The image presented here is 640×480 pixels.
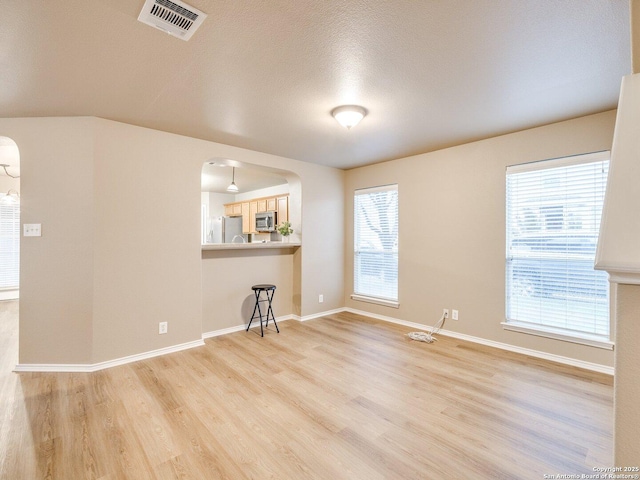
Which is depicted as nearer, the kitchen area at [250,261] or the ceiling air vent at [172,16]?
the ceiling air vent at [172,16]

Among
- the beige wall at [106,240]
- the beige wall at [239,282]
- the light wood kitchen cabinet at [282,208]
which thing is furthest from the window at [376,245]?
the beige wall at [106,240]

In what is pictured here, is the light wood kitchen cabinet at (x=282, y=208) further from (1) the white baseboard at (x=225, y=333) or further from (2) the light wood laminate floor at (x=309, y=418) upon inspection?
(2) the light wood laminate floor at (x=309, y=418)

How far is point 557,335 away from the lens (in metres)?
3.16

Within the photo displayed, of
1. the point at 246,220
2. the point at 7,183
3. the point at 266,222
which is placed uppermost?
the point at 7,183

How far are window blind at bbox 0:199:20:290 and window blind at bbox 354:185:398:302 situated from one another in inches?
265

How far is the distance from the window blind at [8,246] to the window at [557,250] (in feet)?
28.3

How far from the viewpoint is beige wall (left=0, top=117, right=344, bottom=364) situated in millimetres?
2934

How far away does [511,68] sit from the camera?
7.02ft

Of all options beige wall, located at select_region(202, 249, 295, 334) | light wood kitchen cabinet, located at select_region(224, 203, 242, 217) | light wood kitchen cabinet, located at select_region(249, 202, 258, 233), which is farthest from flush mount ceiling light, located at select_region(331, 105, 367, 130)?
light wood kitchen cabinet, located at select_region(224, 203, 242, 217)

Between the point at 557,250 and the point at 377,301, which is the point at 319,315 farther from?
the point at 557,250

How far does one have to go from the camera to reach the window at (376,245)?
4.75 metres

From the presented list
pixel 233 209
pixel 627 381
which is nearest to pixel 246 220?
pixel 233 209

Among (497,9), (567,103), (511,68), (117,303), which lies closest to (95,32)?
(497,9)

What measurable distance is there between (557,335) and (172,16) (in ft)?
13.9
